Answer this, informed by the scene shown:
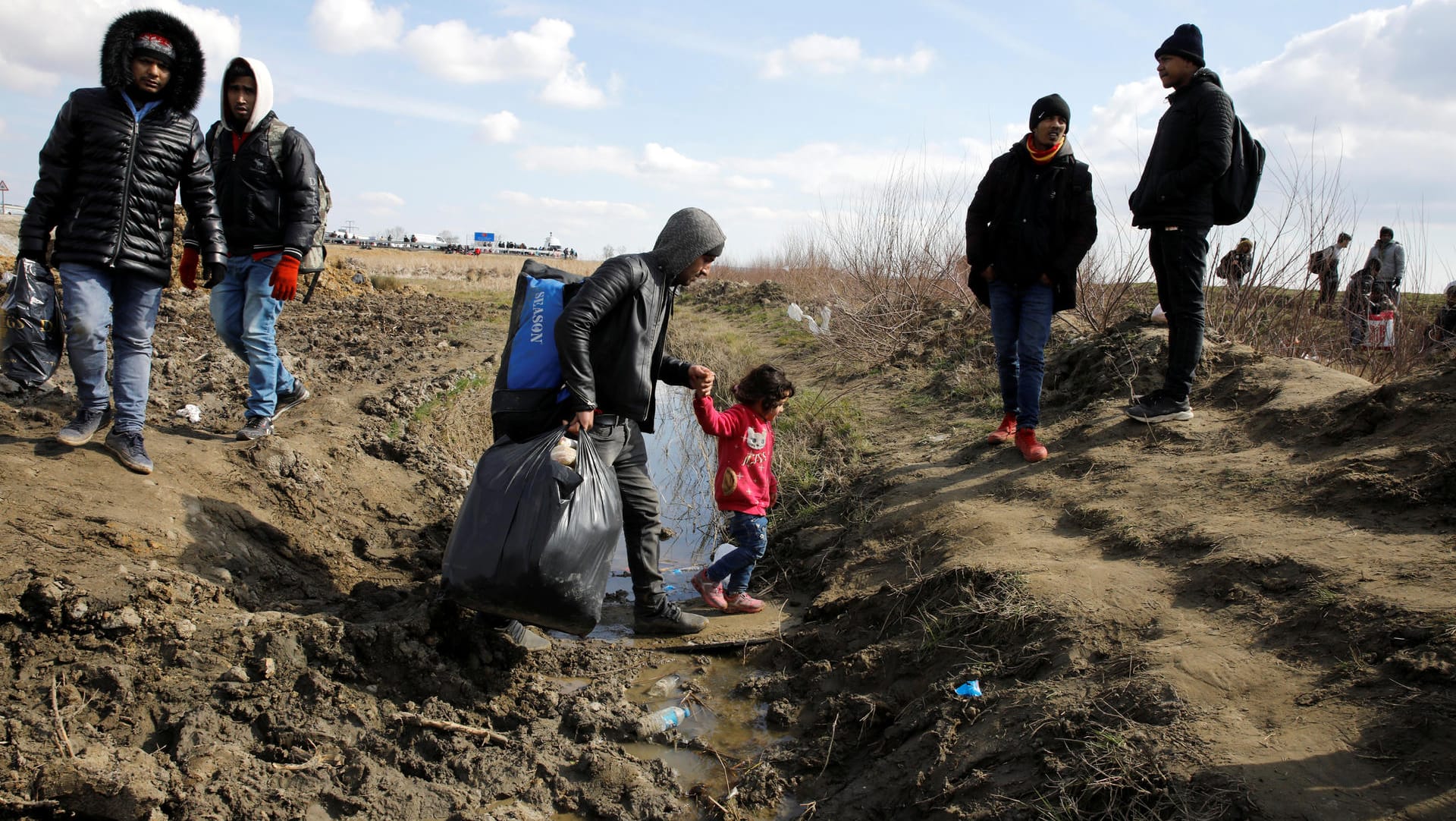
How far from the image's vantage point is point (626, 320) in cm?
336

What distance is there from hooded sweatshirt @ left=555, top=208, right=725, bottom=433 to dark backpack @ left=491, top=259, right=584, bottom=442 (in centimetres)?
8

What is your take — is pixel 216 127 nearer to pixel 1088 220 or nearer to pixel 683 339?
pixel 1088 220

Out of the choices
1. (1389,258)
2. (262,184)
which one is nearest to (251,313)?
(262,184)

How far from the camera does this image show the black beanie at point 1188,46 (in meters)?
4.38

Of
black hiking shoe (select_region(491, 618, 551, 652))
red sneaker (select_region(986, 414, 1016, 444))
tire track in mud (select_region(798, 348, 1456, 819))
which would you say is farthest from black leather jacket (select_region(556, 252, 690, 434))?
red sneaker (select_region(986, 414, 1016, 444))

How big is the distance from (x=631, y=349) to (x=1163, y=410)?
3026 mm

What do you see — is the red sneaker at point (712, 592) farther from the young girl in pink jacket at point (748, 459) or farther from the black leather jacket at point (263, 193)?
the black leather jacket at point (263, 193)

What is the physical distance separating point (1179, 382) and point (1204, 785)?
3.04 metres

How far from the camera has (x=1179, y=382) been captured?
15.4 ft

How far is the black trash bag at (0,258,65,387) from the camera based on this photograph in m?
3.66

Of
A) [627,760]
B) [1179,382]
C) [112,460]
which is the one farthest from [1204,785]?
[112,460]

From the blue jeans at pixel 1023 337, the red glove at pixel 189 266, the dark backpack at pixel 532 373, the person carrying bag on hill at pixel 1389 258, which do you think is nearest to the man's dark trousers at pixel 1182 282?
the blue jeans at pixel 1023 337

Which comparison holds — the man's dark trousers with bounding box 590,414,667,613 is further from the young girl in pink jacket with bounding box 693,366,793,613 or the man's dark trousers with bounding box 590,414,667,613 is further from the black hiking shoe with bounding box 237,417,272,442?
the black hiking shoe with bounding box 237,417,272,442

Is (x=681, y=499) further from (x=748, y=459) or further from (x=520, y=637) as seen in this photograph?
(x=520, y=637)
